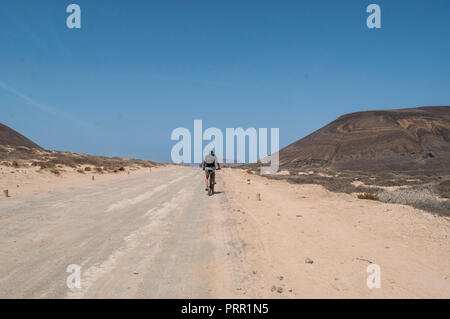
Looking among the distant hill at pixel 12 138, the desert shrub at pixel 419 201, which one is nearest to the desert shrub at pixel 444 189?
the desert shrub at pixel 419 201

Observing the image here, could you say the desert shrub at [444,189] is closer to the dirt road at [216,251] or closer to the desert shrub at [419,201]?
the desert shrub at [419,201]

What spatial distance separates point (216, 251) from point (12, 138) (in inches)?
3538

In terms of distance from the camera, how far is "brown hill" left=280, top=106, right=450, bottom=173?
62750mm

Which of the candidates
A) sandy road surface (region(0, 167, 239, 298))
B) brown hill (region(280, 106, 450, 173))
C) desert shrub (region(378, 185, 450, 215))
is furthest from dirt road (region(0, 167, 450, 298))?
brown hill (region(280, 106, 450, 173))

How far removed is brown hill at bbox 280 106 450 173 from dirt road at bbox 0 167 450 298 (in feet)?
187

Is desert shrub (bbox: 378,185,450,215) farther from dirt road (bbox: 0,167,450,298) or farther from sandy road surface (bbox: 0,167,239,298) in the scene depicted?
sandy road surface (bbox: 0,167,239,298)

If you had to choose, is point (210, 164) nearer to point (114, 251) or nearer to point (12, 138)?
point (114, 251)

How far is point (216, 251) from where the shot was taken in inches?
227

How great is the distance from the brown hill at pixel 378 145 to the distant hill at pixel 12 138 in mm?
69282

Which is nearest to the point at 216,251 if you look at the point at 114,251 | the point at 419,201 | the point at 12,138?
the point at 114,251

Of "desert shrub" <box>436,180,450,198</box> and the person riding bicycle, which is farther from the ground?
the person riding bicycle

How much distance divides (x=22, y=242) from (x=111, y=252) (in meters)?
2.16

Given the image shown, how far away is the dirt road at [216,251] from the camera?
4113 millimetres

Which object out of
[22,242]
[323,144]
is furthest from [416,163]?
[22,242]
